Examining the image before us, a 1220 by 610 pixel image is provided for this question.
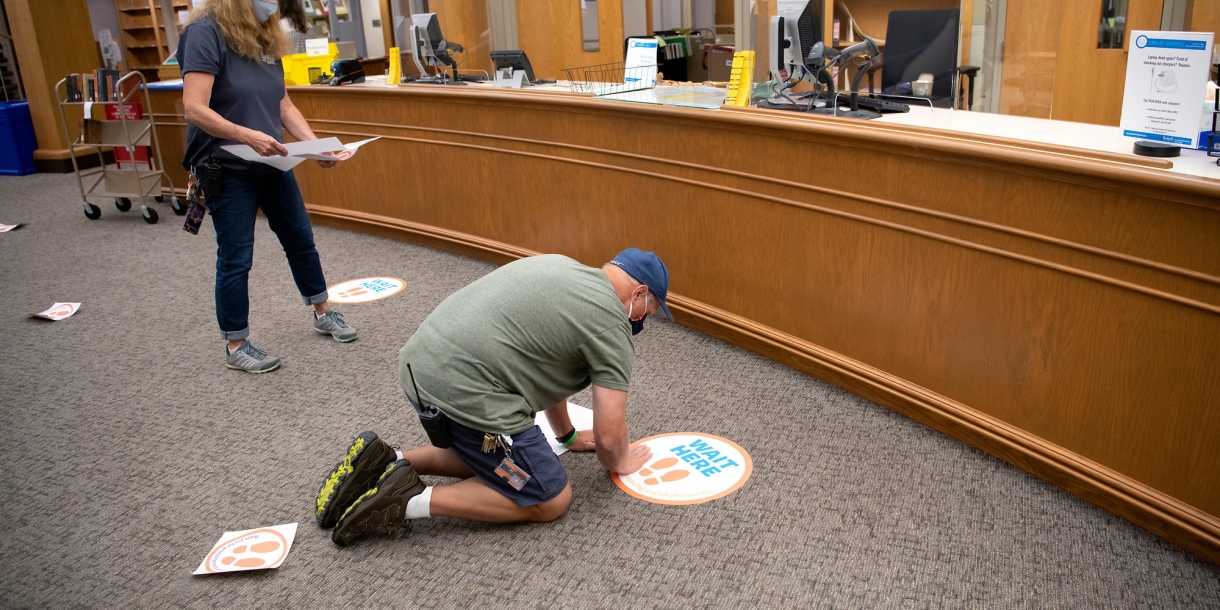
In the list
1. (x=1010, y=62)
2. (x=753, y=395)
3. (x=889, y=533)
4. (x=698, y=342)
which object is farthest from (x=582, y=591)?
(x=1010, y=62)

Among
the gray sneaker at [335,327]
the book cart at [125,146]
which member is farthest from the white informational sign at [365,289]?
the book cart at [125,146]

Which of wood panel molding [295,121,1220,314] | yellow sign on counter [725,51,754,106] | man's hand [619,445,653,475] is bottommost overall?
man's hand [619,445,653,475]

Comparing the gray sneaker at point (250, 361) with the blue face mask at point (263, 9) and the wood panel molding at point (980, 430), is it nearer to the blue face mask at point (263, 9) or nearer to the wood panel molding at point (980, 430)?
the blue face mask at point (263, 9)

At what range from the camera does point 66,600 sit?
78.4 inches

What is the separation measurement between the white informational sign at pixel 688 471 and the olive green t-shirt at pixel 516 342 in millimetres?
483

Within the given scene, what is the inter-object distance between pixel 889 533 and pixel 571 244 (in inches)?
87.8

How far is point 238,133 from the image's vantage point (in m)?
2.91

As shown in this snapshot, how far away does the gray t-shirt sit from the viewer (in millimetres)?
2832

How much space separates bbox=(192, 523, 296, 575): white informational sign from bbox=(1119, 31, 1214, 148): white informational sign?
94.7 inches

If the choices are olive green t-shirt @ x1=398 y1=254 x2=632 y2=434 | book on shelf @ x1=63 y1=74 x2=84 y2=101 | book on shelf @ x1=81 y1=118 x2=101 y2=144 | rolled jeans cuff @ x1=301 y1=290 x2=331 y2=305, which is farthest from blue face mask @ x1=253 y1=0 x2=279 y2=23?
book on shelf @ x1=63 y1=74 x2=84 y2=101

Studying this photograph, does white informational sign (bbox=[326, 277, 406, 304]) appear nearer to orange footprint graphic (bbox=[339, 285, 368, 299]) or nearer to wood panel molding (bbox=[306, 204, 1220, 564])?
orange footprint graphic (bbox=[339, 285, 368, 299])

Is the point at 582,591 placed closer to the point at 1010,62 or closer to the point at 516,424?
the point at 516,424

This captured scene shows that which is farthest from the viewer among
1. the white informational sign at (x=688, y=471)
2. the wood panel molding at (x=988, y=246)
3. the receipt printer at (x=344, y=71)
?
the receipt printer at (x=344, y=71)

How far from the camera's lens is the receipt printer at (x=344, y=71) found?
204 inches
